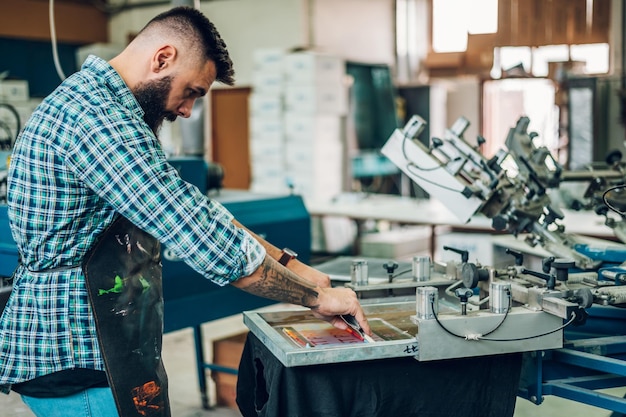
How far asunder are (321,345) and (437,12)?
22.8 feet

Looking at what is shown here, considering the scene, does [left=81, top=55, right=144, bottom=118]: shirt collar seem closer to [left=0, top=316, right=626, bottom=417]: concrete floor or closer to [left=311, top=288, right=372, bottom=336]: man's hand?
[left=311, top=288, right=372, bottom=336]: man's hand

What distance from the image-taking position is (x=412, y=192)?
23.1 ft

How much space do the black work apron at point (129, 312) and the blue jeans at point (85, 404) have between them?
2 centimetres

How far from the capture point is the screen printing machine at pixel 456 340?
1291 mm

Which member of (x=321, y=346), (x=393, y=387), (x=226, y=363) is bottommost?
(x=226, y=363)

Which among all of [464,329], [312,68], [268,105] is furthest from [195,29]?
[268,105]

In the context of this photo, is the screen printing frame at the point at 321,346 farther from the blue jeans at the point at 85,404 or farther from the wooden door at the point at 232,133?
the wooden door at the point at 232,133

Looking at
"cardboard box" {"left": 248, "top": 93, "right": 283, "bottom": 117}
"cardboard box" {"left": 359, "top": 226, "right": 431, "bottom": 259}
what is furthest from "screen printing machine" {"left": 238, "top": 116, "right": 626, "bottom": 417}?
"cardboard box" {"left": 248, "top": 93, "right": 283, "bottom": 117}

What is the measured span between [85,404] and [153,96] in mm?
563

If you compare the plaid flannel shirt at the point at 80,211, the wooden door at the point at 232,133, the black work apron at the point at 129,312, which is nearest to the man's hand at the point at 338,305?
the plaid flannel shirt at the point at 80,211

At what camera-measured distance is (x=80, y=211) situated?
1194 millimetres

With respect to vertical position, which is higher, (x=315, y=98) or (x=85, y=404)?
(x=315, y=98)

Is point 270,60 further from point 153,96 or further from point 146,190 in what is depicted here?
point 146,190

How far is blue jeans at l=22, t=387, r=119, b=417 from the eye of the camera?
1.25 metres
